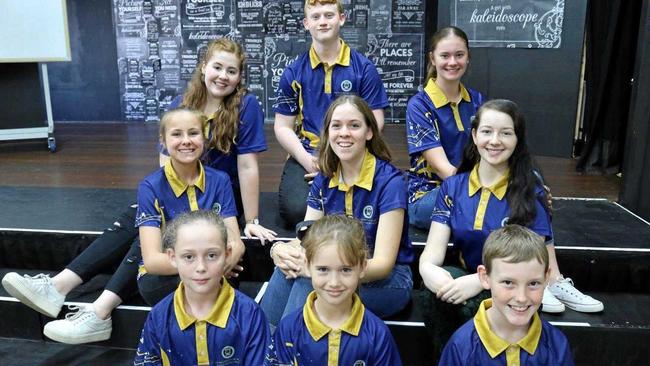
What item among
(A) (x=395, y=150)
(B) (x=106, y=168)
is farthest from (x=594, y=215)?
(B) (x=106, y=168)

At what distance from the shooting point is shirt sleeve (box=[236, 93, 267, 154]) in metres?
2.29

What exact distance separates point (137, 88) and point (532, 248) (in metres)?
5.99

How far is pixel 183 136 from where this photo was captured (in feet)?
6.31

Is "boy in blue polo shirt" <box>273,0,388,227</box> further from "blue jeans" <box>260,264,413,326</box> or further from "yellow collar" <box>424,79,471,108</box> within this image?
"blue jeans" <box>260,264,413,326</box>

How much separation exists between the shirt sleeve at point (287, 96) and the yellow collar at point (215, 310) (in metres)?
1.16

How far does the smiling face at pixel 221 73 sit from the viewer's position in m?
2.16

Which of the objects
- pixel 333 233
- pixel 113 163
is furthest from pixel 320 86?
pixel 113 163

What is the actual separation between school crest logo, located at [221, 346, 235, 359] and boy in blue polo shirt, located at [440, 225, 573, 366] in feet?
1.79

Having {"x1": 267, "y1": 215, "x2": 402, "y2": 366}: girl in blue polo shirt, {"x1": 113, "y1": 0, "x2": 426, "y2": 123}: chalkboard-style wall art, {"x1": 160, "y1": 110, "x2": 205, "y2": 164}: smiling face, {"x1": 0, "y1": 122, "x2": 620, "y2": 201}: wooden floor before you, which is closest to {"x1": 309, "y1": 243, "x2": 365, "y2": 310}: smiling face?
{"x1": 267, "y1": 215, "x2": 402, "y2": 366}: girl in blue polo shirt

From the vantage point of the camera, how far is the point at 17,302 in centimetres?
224

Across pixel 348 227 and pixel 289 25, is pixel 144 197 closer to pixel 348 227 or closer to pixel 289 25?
pixel 348 227

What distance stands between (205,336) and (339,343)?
0.36 m

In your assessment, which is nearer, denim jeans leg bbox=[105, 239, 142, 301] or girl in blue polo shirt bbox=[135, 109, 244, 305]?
girl in blue polo shirt bbox=[135, 109, 244, 305]

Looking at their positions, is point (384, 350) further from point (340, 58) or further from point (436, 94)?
point (340, 58)
